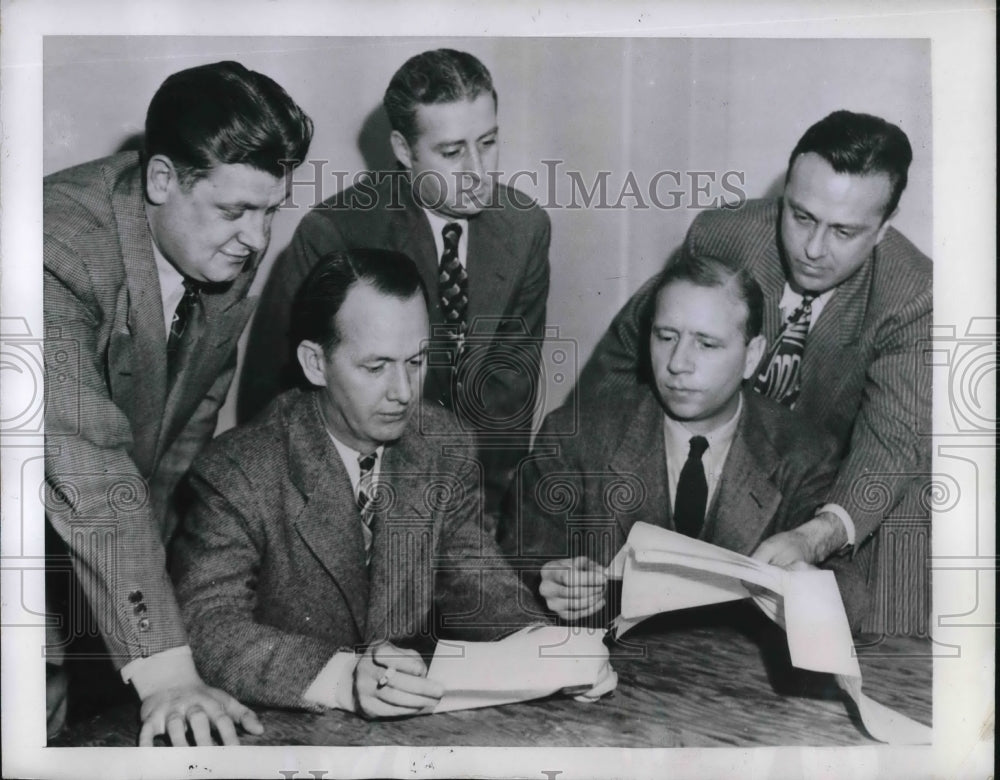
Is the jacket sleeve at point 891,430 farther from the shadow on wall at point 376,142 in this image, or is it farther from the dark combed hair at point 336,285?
the shadow on wall at point 376,142

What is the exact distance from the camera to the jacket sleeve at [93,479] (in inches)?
Result: 102

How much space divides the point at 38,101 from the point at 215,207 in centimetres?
53

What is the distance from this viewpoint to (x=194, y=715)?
101 inches

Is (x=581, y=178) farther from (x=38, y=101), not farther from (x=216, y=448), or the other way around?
(x=38, y=101)

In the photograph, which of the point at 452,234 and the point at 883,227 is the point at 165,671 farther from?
the point at 883,227

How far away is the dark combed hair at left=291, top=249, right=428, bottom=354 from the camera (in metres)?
2.60

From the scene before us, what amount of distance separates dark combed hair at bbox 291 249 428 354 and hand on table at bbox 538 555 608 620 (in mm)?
738

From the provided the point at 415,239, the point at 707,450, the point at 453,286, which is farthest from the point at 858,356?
the point at 415,239

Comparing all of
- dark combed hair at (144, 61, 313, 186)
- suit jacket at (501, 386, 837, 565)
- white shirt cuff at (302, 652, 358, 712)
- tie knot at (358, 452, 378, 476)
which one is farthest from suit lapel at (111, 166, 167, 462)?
suit jacket at (501, 386, 837, 565)

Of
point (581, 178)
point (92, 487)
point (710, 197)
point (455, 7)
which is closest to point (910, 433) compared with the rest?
point (710, 197)

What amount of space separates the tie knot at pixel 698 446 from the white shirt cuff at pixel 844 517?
0.32m

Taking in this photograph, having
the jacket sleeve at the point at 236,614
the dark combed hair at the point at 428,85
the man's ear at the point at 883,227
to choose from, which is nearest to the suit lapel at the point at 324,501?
the jacket sleeve at the point at 236,614

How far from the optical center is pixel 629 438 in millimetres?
2684

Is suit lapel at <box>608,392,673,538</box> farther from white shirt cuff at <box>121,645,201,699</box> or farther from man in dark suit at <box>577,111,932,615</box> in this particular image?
white shirt cuff at <box>121,645,201,699</box>
